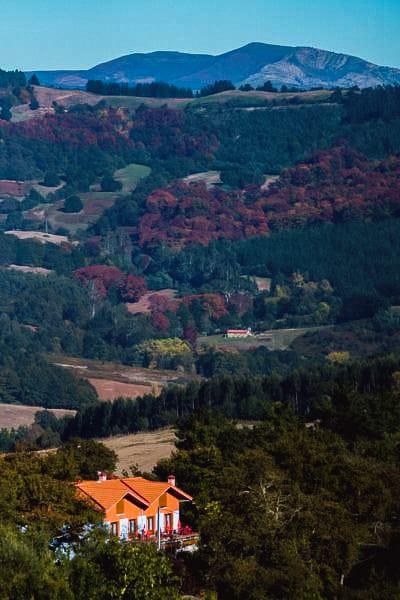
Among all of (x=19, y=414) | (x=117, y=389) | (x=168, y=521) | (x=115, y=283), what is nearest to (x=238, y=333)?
(x=115, y=283)

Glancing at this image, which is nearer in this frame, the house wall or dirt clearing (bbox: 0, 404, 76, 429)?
the house wall

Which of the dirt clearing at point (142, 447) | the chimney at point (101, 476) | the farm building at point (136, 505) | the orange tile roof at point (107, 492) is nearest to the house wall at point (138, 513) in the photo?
the farm building at point (136, 505)

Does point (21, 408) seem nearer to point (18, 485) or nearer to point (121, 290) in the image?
point (121, 290)

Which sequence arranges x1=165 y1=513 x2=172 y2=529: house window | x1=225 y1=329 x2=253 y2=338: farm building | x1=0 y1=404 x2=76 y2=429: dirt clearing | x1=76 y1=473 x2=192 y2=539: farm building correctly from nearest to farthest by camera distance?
x1=76 y1=473 x2=192 y2=539: farm building → x1=165 y1=513 x2=172 y2=529: house window → x1=0 y1=404 x2=76 y2=429: dirt clearing → x1=225 y1=329 x2=253 y2=338: farm building

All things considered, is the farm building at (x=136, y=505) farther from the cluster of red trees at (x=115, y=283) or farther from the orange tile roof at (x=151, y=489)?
the cluster of red trees at (x=115, y=283)

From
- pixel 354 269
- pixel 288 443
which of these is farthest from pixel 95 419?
pixel 354 269

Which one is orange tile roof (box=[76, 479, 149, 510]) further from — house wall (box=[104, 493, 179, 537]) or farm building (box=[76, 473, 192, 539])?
house wall (box=[104, 493, 179, 537])

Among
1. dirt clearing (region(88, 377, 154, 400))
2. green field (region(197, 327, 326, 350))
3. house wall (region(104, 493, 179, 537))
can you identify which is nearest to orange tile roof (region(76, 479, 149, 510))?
house wall (region(104, 493, 179, 537))

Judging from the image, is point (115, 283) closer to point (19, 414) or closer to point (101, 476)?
point (19, 414)
